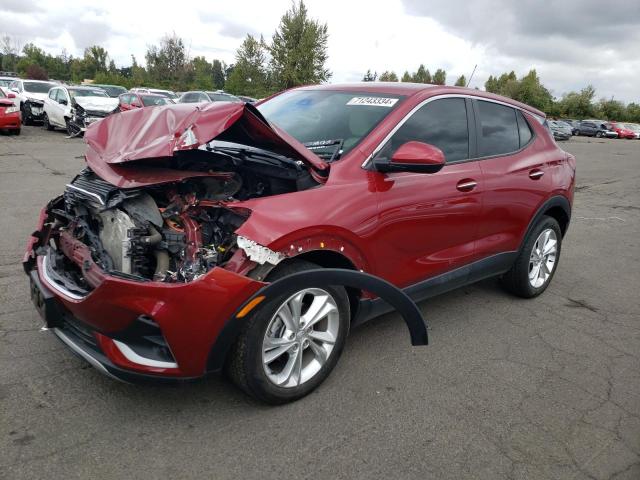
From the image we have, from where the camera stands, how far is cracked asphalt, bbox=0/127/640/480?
7.69ft

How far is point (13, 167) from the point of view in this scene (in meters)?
9.70

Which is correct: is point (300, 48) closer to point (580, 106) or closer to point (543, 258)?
point (543, 258)

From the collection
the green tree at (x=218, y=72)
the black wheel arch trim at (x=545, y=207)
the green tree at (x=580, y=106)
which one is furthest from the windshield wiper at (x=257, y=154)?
the green tree at (x=218, y=72)

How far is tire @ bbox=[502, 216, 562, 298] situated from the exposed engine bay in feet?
8.07

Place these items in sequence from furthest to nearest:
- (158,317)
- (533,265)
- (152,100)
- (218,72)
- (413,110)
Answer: (218,72), (152,100), (533,265), (413,110), (158,317)

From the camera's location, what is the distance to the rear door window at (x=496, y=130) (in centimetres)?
387

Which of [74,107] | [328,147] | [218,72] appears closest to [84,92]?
[74,107]

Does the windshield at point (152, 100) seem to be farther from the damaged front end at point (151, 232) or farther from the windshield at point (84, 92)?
the damaged front end at point (151, 232)

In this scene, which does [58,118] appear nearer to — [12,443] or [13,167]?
[13,167]

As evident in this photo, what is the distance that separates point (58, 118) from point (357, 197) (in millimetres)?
16829

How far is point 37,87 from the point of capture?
19.4 metres

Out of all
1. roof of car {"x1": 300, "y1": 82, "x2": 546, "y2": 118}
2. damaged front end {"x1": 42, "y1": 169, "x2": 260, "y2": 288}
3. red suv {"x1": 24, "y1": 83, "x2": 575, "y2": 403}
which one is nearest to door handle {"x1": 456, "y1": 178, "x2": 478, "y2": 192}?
red suv {"x1": 24, "y1": 83, "x2": 575, "y2": 403}

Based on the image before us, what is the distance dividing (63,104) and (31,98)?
2.93 m

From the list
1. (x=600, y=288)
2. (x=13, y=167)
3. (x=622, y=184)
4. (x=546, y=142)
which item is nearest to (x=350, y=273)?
(x=546, y=142)
